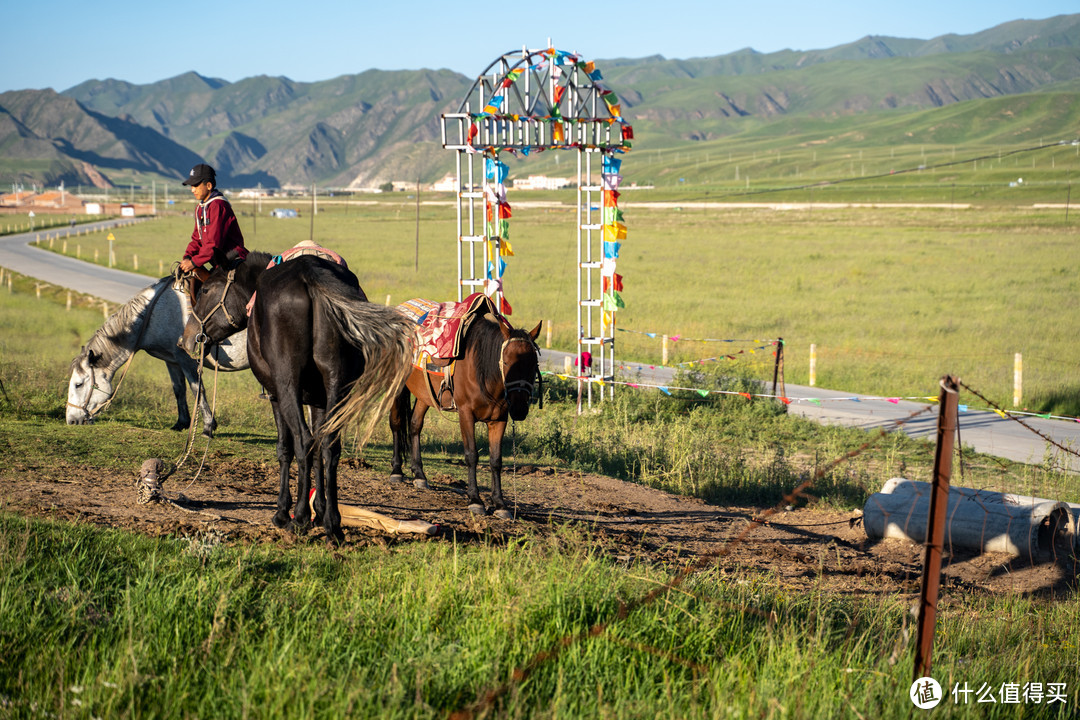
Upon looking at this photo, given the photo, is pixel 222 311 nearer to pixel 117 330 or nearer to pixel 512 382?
pixel 512 382

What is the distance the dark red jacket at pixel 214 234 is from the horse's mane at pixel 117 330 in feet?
12.8

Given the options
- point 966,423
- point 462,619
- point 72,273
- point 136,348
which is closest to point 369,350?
point 462,619

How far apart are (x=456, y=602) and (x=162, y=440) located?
692cm

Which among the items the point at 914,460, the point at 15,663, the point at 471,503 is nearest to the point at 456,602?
the point at 15,663

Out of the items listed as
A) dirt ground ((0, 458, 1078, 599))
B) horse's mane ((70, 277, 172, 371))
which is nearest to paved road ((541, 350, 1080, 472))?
dirt ground ((0, 458, 1078, 599))

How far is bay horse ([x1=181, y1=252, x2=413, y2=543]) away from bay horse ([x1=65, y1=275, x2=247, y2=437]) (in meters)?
4.99

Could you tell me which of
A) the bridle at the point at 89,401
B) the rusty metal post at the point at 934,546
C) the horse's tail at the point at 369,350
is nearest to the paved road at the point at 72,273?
the bridle at the point at 89,401

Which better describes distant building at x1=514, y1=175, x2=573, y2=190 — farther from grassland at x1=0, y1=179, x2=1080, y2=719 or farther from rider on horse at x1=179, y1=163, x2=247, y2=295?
rider on horse at x1=179, y1=163, x2=247, y2=295

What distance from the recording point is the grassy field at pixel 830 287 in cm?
2127

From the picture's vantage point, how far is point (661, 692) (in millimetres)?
3961

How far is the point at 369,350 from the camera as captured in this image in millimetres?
6281

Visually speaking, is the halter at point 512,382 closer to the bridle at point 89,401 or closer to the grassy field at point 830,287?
the bridle at point 89,401

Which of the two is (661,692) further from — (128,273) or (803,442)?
(128,273)

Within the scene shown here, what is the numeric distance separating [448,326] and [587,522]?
2.24m
